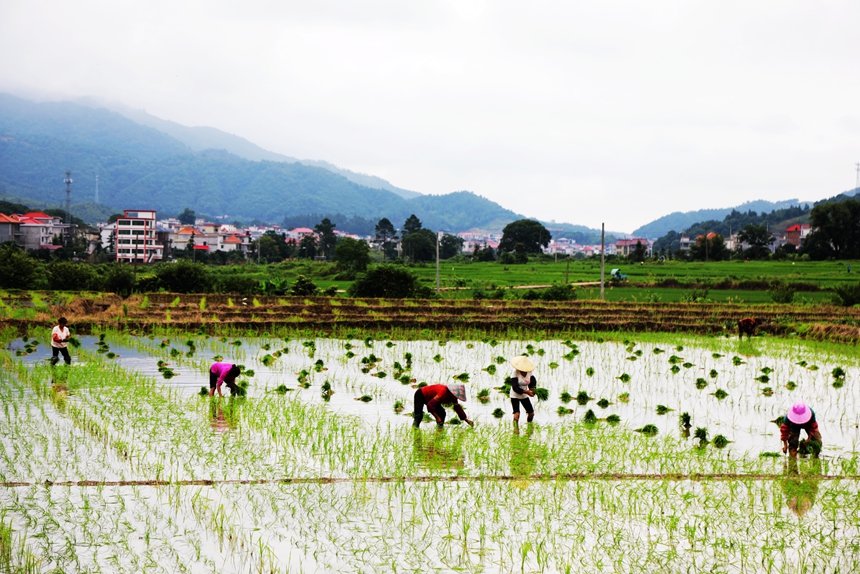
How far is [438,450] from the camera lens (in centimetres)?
745

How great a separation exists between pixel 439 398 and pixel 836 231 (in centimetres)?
5661

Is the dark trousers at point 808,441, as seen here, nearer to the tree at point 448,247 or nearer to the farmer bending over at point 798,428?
the farmer bending over at point 798,428

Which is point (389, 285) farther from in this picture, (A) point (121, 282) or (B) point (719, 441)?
(B) point (719, 441)

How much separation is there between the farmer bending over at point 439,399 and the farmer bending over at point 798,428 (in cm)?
315

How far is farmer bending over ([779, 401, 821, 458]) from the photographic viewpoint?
695 cm

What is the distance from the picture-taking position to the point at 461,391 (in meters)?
7.84

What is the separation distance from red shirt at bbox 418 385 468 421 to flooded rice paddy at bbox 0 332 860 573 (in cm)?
32

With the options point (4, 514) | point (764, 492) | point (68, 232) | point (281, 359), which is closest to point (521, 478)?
point (764, 492)

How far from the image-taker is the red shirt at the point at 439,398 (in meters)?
7.91

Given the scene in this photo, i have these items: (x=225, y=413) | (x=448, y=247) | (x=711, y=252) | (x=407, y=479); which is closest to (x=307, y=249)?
(x=448, y=247)

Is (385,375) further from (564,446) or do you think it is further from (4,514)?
(4,514)

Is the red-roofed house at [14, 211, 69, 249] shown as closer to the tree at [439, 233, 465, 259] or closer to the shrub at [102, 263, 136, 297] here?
the tree at [439, 233, 465, 259]

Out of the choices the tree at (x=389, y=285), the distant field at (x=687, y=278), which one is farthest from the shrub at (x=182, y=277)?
the distant field at (x=687, y=278)

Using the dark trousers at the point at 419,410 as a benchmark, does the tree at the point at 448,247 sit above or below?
above
